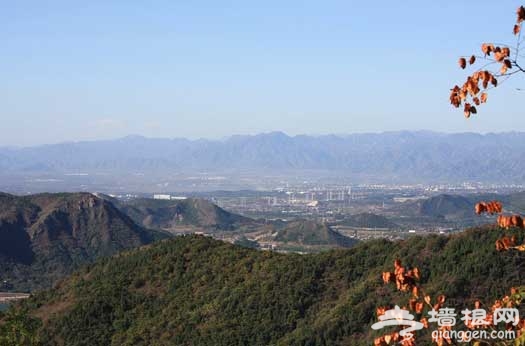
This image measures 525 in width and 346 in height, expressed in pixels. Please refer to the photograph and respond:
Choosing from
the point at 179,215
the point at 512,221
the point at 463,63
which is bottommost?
the point at 179,215

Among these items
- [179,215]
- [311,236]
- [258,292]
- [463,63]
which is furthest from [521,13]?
[179,215]

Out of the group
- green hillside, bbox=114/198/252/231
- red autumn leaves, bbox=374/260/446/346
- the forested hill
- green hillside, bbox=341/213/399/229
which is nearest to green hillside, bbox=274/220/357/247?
green hillside, bbox=114/198/252/231

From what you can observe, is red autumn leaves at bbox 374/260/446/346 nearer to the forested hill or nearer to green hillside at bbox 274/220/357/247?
the forested hill

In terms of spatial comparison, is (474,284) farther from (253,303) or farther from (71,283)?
(71,283)

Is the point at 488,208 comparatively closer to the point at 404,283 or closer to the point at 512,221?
the point at 512,221

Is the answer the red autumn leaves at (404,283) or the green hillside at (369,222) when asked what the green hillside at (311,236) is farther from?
the red autumn leaves at (404,283)

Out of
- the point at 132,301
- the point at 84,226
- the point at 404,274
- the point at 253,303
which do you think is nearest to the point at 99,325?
the point at 132,301

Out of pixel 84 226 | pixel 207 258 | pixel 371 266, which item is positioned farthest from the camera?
pixel 84 226

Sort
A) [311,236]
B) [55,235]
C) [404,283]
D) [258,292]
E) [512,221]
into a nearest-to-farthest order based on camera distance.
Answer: [512,221], [404,283], [258,292], [55,235], [311,236]

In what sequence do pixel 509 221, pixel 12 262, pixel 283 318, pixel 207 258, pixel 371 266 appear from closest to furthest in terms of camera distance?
pixel 509 221 → pixel 283 318 → pixel 371 266 → pixel 207 258 → pixel 12 262
